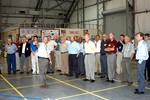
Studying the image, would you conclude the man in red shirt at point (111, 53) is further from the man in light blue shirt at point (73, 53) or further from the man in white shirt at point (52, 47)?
the man in white shirt at point (52, 47)

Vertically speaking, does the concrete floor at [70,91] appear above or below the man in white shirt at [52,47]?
below

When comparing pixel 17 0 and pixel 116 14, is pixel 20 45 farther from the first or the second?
pixel 17 0

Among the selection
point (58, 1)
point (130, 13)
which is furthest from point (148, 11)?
point (58, 1)

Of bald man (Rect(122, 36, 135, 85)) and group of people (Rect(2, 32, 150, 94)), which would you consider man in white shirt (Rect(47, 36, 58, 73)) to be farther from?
bald man (Rect(122, 36, 135, 85))

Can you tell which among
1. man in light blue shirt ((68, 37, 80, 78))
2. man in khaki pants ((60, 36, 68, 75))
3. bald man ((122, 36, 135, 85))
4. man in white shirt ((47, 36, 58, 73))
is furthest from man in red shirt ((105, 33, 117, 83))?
man in white shirt ((47, 36, 58, 73))

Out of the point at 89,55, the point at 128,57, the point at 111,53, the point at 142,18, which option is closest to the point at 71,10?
the point at 142,18

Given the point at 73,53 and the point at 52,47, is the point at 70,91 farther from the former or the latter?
the point at 52,47

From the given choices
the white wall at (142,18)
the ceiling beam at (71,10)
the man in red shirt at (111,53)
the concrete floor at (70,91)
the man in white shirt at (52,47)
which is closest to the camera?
the concrete floor at (70,91)

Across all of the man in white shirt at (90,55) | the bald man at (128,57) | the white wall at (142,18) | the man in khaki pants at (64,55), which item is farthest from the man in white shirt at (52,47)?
the white wall at (142,18)

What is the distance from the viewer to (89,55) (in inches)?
345

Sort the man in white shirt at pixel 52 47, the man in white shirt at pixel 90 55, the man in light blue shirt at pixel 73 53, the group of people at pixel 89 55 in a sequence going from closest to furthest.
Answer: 1. the group of people at pixel 89 55
2. the man in white shirt at pixel 90 55
3. the man in light blue shirt at pixel 73 53
4. the man in white shirt at pixel 52 47

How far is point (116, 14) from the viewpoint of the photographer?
20.9 m

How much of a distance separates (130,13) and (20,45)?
1189 cm

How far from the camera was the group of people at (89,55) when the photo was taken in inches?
267
